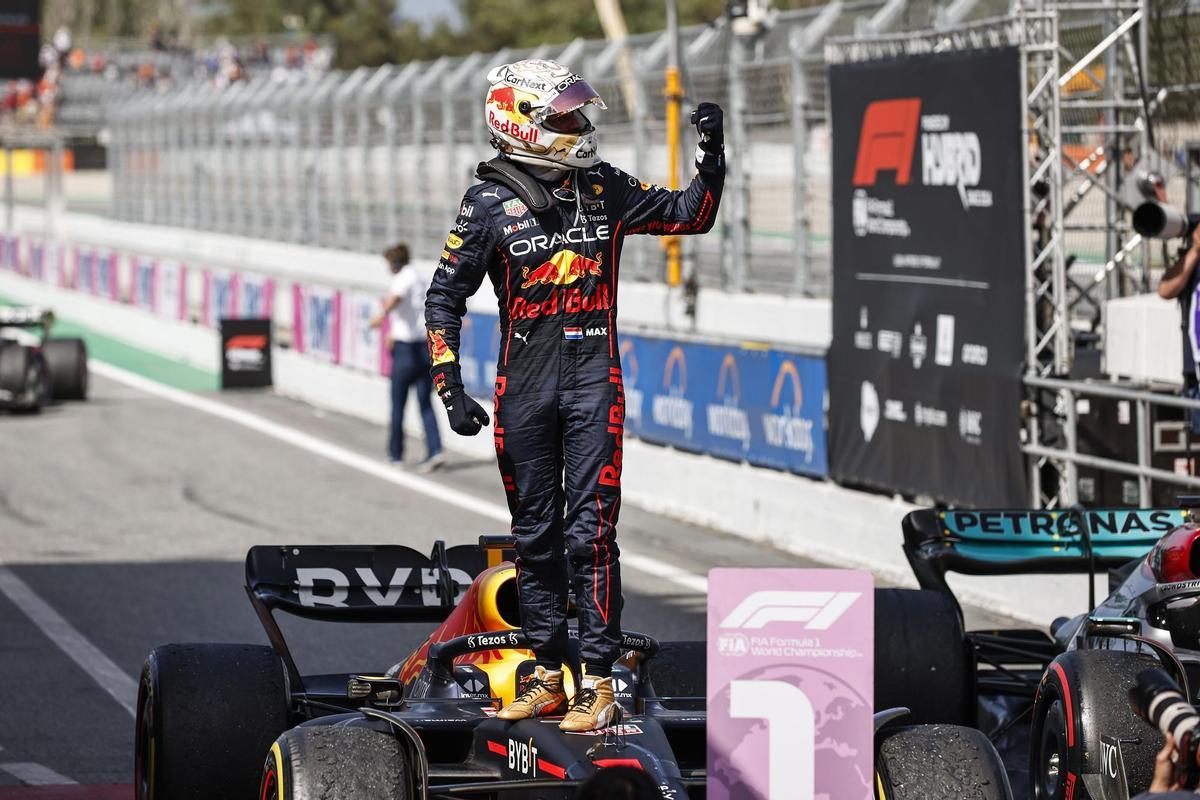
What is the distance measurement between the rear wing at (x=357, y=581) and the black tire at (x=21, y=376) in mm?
14818

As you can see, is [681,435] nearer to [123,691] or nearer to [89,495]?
[89,495]

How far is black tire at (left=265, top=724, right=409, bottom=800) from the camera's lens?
5.40 metres

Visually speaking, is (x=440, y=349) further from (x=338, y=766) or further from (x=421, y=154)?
(x=421, y=154)

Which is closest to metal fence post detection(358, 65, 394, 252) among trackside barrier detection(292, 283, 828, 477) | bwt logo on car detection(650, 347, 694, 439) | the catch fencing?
the catch fencing

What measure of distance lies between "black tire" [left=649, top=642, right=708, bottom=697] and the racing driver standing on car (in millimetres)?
1213

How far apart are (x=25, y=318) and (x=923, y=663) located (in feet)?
55.7

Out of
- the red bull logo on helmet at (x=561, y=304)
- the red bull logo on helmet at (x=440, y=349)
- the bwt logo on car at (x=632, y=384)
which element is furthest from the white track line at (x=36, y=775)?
the bwt logo on car at (x=632, y=384)

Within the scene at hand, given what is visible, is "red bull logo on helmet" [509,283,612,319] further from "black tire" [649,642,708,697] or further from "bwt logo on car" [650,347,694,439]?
"bwt logo on car" [650,347,694,439]

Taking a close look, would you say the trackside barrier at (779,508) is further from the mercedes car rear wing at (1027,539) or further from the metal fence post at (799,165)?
the mercedes car rear wing at (1027,539)

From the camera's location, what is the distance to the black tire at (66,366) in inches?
915

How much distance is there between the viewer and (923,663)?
288 inches

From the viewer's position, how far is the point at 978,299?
1255cm

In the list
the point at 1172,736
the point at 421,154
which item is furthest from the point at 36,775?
the point at 421,154

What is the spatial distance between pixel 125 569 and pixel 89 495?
366 centimetres
